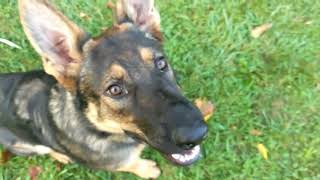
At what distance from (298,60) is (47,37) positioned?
2.79 meters

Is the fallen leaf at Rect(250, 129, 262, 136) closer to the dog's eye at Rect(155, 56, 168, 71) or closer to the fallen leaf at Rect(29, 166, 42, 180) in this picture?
the dog's eye at Rect(155, 56, 168, 71)

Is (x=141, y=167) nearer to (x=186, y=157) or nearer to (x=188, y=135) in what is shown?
(x=186, y=157)

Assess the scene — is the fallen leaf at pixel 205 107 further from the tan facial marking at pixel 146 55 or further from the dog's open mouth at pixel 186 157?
the tan facial marking at pixel 146 55

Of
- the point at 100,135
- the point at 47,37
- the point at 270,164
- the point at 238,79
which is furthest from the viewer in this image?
the point at 238,79

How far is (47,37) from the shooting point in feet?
11.9

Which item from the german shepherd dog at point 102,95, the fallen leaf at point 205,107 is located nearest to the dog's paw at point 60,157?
the german shepherd dog at point 102,95

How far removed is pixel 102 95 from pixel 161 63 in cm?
46

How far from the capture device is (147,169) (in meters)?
4.91

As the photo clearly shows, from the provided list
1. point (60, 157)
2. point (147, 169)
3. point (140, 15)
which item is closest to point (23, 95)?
point (60, 157)

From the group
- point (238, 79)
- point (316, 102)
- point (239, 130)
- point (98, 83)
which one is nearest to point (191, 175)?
point (239, 130)

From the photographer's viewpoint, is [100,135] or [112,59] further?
[100,135]

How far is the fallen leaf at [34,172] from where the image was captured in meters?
5.11

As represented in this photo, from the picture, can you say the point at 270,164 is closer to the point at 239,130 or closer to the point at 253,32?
the point at 239,130

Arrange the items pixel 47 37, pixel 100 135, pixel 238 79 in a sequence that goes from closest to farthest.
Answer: pixel 47 37
pixel 100 135
pixel 238 79
